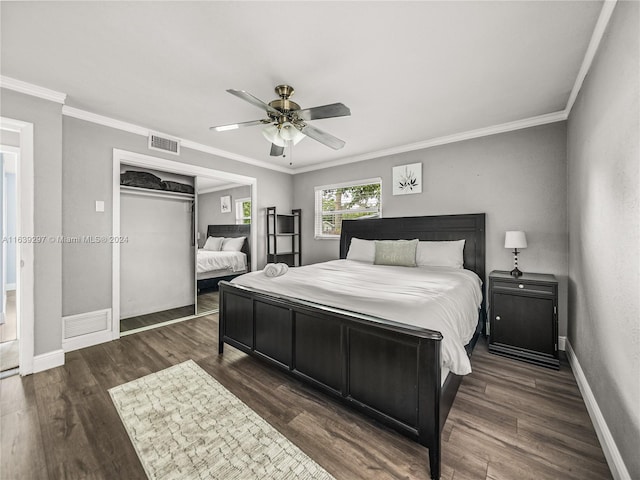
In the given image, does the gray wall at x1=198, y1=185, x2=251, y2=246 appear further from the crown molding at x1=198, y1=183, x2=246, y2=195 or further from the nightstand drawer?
the nightstand drawer

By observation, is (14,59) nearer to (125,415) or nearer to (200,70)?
(200,70)

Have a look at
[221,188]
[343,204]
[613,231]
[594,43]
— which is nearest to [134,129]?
[221,188]

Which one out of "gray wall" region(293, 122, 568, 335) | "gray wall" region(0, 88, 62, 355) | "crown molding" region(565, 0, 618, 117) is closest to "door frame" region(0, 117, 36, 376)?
"gray wall" region(0, 88, 62, 355)

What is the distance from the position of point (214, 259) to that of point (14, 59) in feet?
9.70

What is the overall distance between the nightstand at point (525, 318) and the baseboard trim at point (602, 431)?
0.91 feet

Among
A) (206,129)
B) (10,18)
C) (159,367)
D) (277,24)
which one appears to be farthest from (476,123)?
(159,367)

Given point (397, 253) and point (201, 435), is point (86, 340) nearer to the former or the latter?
point (201, 435)

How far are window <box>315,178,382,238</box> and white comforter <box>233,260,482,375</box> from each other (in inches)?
68.7

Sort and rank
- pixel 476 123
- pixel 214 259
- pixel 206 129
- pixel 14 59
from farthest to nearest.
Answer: pixel 214 259 → pixel 206 129 → pixel 476 123 → pixel 14 59

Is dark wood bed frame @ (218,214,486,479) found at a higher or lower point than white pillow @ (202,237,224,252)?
lower

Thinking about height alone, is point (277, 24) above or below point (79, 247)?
above

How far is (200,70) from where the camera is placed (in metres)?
2.19

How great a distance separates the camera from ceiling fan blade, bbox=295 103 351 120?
1.99 meters

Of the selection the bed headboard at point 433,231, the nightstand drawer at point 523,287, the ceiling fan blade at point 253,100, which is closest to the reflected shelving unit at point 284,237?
the bed headboard at point 433,231
